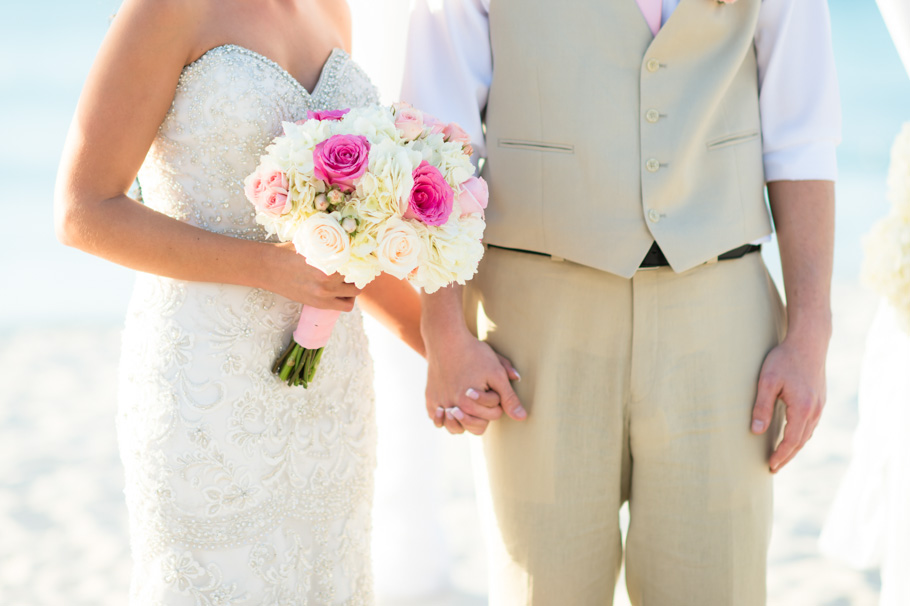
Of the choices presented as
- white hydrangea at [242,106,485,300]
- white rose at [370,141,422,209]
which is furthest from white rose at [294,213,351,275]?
white rose at [370,141,422,209]

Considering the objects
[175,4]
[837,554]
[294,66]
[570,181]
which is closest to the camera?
[175,4]

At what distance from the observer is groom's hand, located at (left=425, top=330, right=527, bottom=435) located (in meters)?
1.79

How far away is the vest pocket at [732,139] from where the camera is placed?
179 cm

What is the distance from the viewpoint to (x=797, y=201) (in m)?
1.89

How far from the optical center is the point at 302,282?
1.67 meters

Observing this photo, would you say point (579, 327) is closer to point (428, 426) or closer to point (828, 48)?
point (828, 48)

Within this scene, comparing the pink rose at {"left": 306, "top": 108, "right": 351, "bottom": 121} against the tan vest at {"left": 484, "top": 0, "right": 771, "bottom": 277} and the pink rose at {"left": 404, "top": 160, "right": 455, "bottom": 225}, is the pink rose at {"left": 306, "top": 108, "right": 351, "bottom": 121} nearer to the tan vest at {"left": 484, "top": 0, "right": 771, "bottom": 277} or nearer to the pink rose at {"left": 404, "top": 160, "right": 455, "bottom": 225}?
the pink rose at {"left": 404, "top": 160, "right": 455, "bottom": 225}

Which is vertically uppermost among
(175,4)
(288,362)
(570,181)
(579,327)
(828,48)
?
(828,48)

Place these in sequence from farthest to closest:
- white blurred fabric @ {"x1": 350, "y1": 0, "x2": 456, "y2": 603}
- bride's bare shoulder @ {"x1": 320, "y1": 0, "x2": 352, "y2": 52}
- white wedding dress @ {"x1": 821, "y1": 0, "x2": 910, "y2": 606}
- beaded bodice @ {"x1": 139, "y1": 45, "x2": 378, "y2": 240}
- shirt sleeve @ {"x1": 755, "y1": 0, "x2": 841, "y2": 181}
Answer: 1. white blurred fabric @ {"x1": 350, "y1": 0, "x2": 456, "y2": 603}
2. white wedding dress @ {"x1": 821, "y1": 0, "x2": 910, "y2": 606}
3. bride's bare shoulder @ {"x1": 320, "y1": 0, "x2": 352, "y2": 52}
4. shirt sleeve @ {"x1": 755, "y1": 0, "x2": 841, "y2": 181}
5. beaded bodice @ {"x1": 139, "y1": 45, "x2": 378, "y2": 240}

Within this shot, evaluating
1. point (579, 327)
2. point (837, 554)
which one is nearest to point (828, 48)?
point (579, 327)

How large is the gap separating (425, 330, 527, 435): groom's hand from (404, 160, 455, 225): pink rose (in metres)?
0.38

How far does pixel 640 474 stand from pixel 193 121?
3.97 feet

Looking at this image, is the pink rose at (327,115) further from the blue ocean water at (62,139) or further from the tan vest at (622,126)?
the blue ocean water at (62,139)

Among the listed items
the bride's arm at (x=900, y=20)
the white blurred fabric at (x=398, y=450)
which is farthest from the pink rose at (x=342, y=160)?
the bride's arm at (x=900, y=20)
